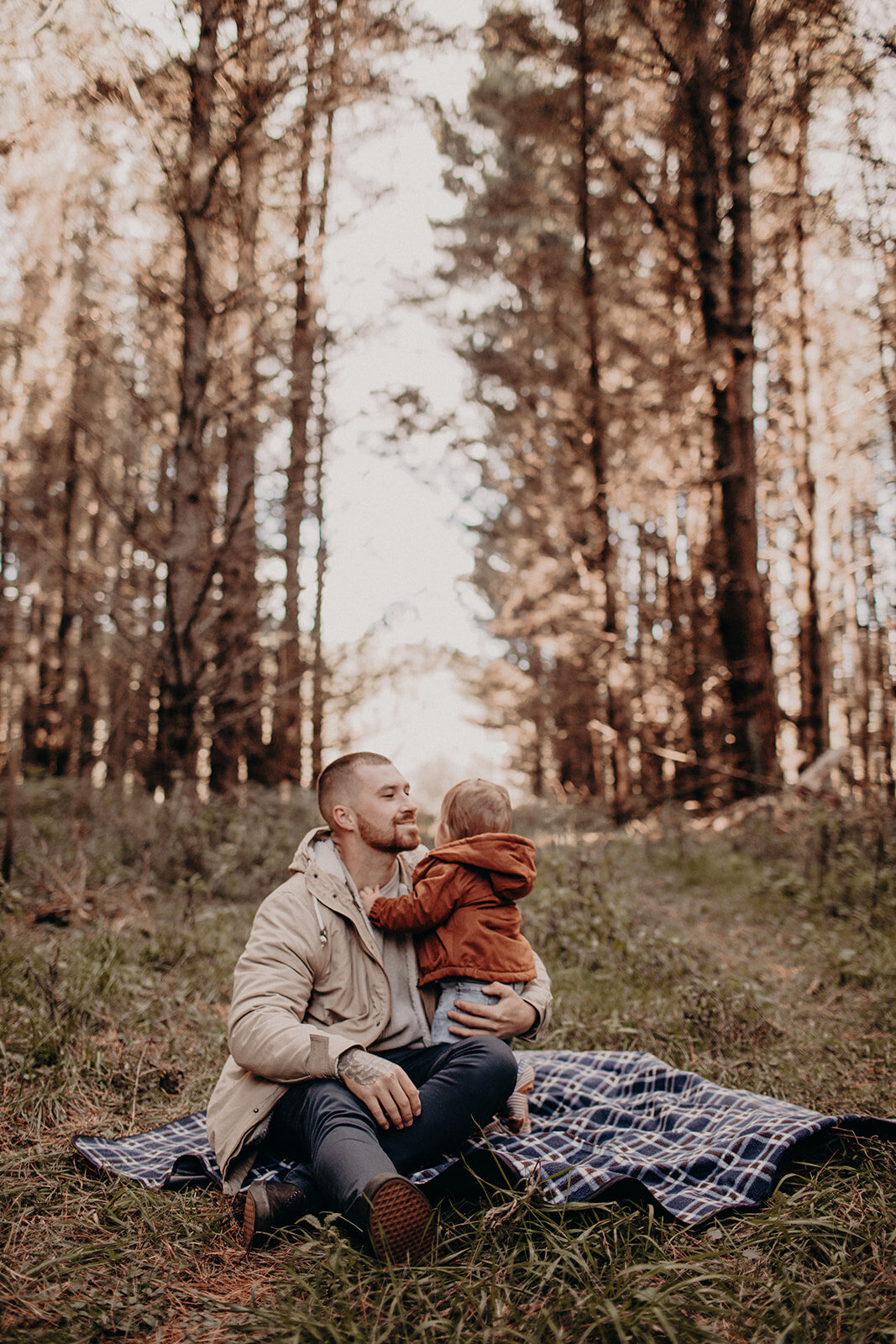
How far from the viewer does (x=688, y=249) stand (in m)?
11.1

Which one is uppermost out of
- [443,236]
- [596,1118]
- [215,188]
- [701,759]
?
[443,236]

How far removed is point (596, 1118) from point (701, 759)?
896cm

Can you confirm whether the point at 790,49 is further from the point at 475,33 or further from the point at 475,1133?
the point at 475,1133

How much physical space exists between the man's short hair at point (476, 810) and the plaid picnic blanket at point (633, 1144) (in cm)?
102

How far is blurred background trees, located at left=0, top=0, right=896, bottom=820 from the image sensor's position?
23.0 feet

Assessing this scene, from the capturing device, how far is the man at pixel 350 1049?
215 centimetres

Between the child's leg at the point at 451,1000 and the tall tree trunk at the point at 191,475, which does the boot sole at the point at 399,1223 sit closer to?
the child's leg at the point at 451,1000

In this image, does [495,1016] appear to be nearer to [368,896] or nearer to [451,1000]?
[451,1000]

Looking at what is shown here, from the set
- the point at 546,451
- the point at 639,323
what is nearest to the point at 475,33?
the point at 639,323

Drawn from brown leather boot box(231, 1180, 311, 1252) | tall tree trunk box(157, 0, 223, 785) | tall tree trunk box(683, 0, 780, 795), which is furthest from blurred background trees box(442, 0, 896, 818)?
brown leather boot box(231, 1180, 311, 1252)

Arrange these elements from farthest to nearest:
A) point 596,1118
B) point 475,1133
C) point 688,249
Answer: point 688,249 → point 596,1118 → point 475,1133

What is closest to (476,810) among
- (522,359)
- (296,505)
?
(296,505)

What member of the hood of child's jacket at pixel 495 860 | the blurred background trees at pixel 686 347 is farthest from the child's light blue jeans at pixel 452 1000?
the blurred background trees at pixel 686 347

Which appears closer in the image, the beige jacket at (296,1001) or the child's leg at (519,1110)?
the beige jacket at (296,1001)
